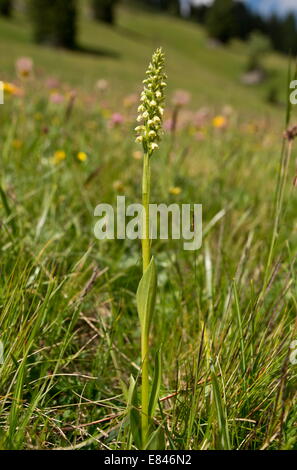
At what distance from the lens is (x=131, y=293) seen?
1401 mm

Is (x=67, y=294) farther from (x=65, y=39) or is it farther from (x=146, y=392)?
(x=65, y=39)

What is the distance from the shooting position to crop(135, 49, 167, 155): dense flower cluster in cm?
81

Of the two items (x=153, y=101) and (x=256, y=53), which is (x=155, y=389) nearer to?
(x=153, y=101)

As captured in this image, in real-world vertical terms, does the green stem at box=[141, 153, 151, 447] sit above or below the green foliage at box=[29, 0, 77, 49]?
below

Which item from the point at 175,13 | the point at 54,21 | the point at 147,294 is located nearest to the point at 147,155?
the point at 147,294

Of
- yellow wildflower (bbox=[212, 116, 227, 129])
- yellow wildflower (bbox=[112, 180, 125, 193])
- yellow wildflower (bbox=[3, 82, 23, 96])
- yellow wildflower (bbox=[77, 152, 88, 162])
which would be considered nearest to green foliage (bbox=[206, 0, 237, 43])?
yellow wildflower (bbox=[212, 116, 227, 129])

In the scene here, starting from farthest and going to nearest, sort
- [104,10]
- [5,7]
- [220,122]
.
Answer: [104,10]
[5,7]
[220,122]

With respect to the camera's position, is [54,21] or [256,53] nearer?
[54,21]

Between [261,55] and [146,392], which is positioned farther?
[261,55]

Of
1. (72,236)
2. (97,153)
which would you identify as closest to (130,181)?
(97,153)

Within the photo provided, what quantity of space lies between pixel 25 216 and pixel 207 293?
2.52 ft

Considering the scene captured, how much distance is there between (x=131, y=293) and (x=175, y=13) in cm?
8723

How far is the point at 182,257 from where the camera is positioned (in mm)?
1745

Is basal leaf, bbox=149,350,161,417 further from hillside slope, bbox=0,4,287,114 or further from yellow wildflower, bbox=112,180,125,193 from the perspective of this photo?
hillside slope, bbox=0,4,287,114
